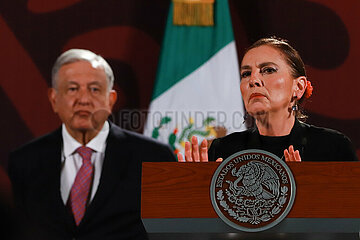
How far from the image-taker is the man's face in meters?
3.91

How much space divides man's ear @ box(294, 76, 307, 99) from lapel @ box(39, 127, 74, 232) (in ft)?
5.64

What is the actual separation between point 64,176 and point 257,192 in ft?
7.77

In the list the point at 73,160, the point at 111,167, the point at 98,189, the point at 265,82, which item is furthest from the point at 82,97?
the point at 265,82

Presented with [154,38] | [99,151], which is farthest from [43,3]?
[99,151]

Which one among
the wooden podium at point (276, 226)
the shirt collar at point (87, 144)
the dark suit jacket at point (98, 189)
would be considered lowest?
the dark suit jacket at point (98, 189)

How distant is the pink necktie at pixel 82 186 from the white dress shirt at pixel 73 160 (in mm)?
28

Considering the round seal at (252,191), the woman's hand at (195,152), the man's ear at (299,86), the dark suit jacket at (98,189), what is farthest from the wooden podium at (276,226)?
the dark suit jacket at (98,189)

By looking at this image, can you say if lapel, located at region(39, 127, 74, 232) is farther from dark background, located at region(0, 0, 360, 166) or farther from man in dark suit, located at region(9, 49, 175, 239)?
dark background, located at region(0, 0, 360, 166)

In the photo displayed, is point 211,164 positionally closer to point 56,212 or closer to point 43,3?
point 56,212

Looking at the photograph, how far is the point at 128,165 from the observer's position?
3805 mm

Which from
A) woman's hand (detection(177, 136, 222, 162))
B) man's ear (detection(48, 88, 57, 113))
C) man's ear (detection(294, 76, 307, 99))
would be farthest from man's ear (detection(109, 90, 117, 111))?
woman's hand (detection(177, 136, 222, 162))

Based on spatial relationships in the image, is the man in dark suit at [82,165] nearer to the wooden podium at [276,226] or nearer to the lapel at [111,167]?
the lapel at [111,167]

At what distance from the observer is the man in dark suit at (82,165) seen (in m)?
3.59

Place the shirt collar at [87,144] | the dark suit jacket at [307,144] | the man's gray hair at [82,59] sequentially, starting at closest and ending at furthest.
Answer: the dark suit jacket at [307,144] → the shirt collar at [87,144] → the man's gray hair at [82,59]
